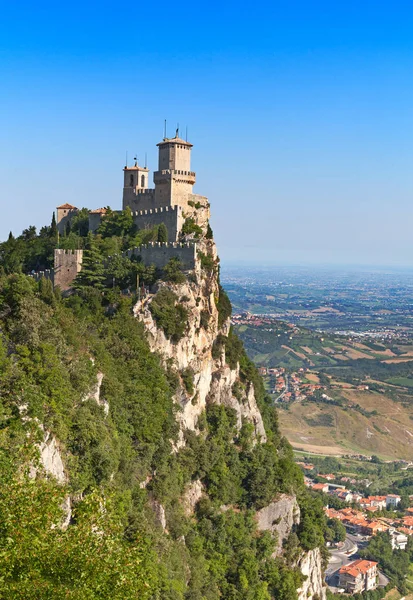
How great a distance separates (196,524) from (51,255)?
760 inches

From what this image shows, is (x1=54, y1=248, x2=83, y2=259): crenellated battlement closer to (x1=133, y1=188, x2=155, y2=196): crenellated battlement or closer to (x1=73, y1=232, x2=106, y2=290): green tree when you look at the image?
(x1=73, y1=232, x2=106, y2=290): green tree

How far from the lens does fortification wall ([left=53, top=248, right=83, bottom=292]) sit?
46.8 metres

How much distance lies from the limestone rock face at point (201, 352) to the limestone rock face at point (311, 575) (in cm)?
791

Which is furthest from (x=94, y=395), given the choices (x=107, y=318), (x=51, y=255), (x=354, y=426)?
(x=354, y=426)

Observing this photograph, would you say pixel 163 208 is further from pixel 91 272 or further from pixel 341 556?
pixel 341 556

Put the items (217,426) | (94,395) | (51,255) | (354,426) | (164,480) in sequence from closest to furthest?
1. (94,395)
2. (164,480)
3. (217,426)
4. (51,255)
5. (354,426)

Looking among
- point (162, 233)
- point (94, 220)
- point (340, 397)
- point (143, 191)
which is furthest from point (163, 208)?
point (340, 397)

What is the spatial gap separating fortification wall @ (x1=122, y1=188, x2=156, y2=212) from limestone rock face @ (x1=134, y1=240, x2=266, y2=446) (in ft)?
17.6

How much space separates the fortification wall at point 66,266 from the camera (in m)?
46.8

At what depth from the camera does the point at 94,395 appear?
3253cm

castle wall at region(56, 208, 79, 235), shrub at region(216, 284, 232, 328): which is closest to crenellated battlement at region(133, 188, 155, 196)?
castle wall at region(56, 208, 79, 235)

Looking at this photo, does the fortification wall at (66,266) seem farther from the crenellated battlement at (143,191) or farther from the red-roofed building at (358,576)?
the red-roofed building at (358,576)

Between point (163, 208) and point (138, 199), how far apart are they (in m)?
3.38

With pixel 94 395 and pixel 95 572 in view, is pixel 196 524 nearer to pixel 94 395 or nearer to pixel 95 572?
pixel 94 395
